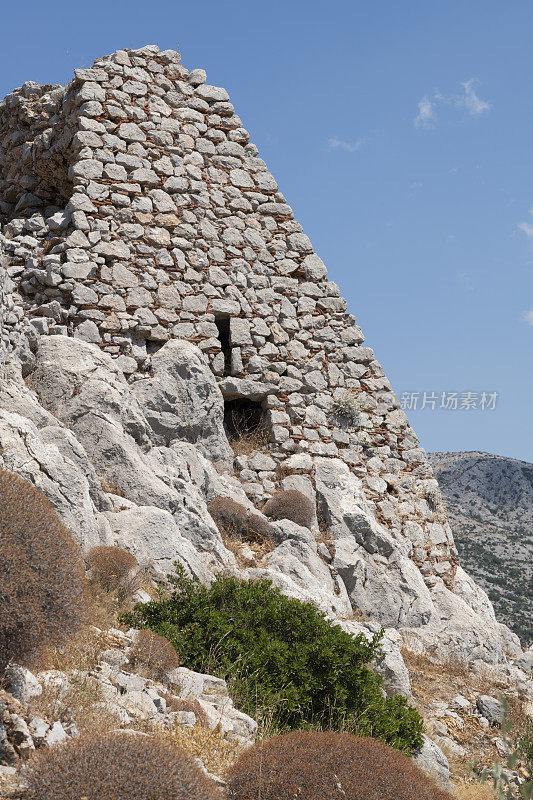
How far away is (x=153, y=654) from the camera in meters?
5.69

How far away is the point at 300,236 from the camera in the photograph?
1373 centimetres

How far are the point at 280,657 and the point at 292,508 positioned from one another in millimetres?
4851

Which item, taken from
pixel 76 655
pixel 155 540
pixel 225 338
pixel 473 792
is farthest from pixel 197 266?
pixel 473 792

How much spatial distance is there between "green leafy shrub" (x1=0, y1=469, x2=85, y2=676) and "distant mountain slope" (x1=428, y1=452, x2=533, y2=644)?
85.7 ft

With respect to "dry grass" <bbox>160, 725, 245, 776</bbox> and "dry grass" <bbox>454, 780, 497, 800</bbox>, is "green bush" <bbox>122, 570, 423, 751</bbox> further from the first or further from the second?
"dry grass" <bbox>160, 725, 245, 776</bbox>

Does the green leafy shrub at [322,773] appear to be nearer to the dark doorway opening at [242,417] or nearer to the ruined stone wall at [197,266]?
the ruined stone wall at [197,266]

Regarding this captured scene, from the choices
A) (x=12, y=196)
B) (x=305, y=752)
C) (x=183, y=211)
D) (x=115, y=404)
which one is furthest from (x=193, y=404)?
(x=305, y=752)

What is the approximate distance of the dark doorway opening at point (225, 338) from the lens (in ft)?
41.7

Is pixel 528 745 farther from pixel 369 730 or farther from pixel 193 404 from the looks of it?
pixel 193 404

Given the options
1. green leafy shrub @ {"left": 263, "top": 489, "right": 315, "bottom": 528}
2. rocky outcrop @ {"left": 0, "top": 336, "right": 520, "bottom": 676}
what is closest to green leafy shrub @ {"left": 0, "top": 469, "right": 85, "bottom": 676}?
rocky outcrop @ {"left": 0, "top": 336, "right": 520, "bottom": 676}

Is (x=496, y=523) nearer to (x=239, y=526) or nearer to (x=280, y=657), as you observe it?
(x=239, y=526)

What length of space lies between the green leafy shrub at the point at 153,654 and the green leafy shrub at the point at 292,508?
548cm

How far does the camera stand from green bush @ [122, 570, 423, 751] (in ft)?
20.4

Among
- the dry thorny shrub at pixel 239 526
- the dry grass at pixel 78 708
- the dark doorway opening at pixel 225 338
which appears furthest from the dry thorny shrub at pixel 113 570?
the dark doorway opening at pixel 225 338
